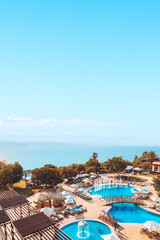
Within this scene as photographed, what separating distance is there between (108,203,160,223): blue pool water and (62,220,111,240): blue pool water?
3.70 m

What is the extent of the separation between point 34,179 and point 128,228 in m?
22.5

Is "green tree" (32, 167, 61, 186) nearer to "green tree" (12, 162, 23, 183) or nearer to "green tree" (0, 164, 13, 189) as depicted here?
"green tree" (12, 162, 23, 183)

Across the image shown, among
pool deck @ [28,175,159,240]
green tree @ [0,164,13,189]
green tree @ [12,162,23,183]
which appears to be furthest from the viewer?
green tree @ [12,162,23,183]

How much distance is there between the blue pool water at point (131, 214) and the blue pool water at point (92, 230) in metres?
3.70

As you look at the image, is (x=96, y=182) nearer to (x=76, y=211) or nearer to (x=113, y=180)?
(x=113, y=180)

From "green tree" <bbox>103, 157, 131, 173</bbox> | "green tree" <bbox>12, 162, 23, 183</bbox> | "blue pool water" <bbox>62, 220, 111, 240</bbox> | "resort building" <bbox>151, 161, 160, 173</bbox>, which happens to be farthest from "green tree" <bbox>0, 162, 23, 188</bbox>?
"resort building" <bbox>151, 161, 160, 173</bbox>

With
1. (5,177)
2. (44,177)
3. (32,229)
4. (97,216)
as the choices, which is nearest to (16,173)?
(5,177)

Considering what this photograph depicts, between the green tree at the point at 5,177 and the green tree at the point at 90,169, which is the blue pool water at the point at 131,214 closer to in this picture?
the green tree at the point at 90,169

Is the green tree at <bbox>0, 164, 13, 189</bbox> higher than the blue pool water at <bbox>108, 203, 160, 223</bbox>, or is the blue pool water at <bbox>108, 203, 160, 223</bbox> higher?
the green tree at <bbox>0, 164, 13, 189</bbox>

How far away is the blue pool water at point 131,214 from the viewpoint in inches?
959

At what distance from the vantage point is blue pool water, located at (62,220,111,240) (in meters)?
19.9

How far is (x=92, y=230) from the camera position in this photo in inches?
836

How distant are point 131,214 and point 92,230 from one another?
8.51m

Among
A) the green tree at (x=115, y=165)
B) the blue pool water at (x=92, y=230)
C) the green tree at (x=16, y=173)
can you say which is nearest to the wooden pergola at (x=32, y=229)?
the blue pool water at (x=92, y=230)
